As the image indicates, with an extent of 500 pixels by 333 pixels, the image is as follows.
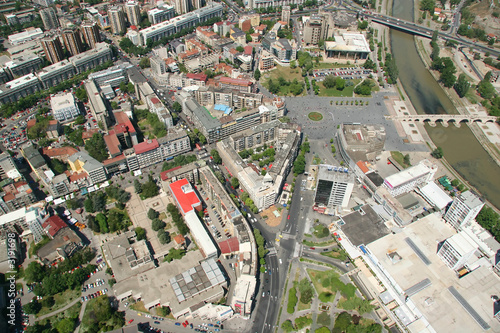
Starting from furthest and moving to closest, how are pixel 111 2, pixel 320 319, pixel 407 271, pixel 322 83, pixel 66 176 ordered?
1. pixel 111 2
2. pixel 322 83
3. pixel 66 176
4. pixel 407 271
5. pixel 320 319

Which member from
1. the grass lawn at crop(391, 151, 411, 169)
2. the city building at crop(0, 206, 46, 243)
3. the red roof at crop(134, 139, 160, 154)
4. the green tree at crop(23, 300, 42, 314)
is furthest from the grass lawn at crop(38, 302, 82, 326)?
the grass lawn at crop(391, 151, 411, 169)

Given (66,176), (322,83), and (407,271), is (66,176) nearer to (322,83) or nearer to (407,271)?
(407,271)

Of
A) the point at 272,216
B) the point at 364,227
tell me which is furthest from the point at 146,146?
the point at 364,227

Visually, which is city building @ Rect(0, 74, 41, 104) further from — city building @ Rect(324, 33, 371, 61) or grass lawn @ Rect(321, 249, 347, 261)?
grass lawn @ Rect(321, 249, 347, 261)

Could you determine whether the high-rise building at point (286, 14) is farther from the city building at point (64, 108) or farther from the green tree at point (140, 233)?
Answer: the green tree at point (140, 233)

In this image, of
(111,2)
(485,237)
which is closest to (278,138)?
(485,237)
